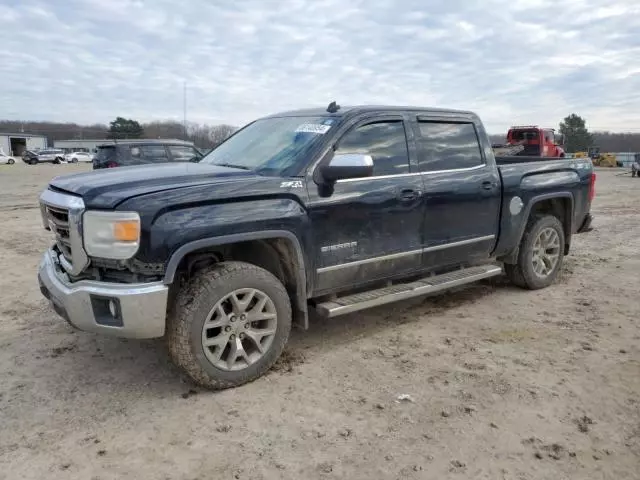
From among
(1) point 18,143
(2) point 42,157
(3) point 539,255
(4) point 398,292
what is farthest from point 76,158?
(4) point 398,292

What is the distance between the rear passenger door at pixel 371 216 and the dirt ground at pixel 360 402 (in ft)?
2.14

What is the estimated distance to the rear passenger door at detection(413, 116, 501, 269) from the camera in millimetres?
4715

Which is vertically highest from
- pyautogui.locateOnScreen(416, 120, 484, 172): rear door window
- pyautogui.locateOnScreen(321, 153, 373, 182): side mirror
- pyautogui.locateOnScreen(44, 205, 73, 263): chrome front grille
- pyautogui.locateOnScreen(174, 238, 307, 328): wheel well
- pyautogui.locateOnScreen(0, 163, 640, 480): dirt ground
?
pyautogui.locateOnScreen(416, 120, 484, 172): rear door window

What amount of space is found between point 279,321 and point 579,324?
9.32 ft

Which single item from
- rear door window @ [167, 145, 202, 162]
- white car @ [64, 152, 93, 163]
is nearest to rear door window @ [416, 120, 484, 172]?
rear door window @ [167, 145, 202, 162]

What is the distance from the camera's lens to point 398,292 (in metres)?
4.46

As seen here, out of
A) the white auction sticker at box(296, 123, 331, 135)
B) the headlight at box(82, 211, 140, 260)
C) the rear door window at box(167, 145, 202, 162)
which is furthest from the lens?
the rear door window at box(167, 145, 202, 162)

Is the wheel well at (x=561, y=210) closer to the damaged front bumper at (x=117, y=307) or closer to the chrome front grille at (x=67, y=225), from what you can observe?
the damaged front bumper at (x=117, y=307)

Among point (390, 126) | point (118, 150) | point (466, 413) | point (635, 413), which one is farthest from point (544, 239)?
point (118, 150)

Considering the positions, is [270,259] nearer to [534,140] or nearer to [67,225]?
[67,225]

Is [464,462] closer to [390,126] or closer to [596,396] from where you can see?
[596,396]

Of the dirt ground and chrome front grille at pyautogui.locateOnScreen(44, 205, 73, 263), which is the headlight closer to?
chrome front grille at pyautogui.locateOnScreen(44, 205, 73, 263)

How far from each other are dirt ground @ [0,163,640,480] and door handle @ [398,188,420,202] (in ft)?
3.85

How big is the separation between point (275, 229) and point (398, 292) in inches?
52.3
